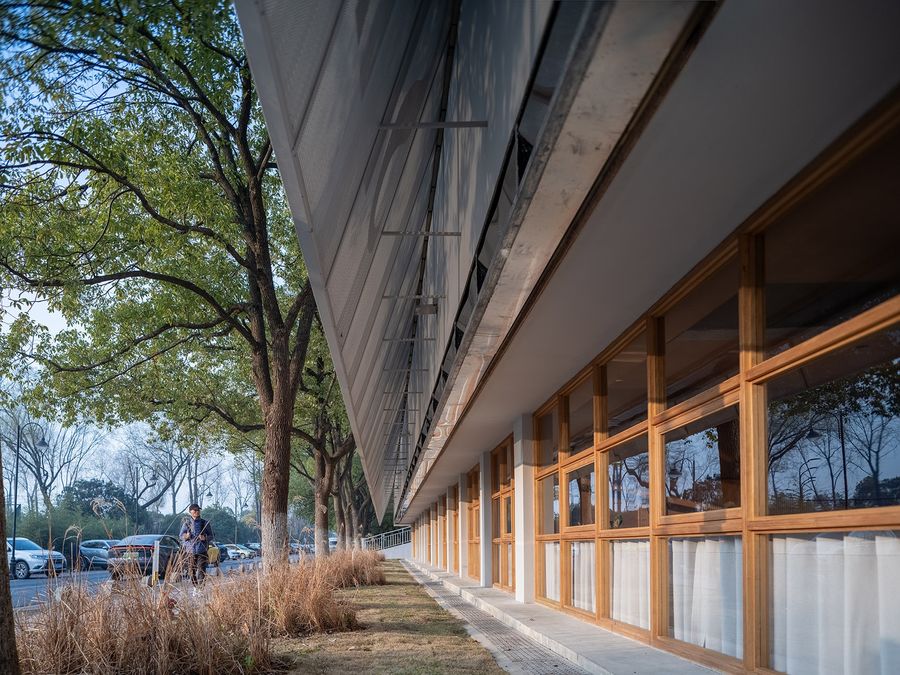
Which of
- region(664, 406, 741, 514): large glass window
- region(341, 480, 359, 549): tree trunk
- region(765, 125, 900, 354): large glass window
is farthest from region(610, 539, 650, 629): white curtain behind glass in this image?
region(341, 480, 359, 549): tree trunk

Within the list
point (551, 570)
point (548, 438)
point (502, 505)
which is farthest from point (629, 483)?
point (502, 505)

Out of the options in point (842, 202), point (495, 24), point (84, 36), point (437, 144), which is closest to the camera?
point (842, 202)

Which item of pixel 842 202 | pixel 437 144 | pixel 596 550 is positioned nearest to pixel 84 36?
pixel 437 144

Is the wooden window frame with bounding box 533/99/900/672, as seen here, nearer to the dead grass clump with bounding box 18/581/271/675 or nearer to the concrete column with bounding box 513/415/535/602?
the dead grass clump with bounding box 18/581/271/675

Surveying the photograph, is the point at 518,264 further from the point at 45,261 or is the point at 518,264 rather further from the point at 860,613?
the point at 45,261

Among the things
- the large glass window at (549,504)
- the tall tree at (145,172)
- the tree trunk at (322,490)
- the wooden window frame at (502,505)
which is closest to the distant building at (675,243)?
the large glass window at (549,504)

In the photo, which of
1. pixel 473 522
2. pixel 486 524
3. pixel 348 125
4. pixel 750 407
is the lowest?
pixel 473 522

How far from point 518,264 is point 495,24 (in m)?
1.29

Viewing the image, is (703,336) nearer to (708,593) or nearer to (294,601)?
(708,593)

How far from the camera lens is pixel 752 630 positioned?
4.65 metres

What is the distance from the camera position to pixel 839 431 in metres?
4.02

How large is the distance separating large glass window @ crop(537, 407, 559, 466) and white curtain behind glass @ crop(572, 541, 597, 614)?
57.1 inches

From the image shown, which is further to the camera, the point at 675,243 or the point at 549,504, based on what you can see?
the point at 549,504

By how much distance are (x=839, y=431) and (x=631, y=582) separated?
11.3ft
